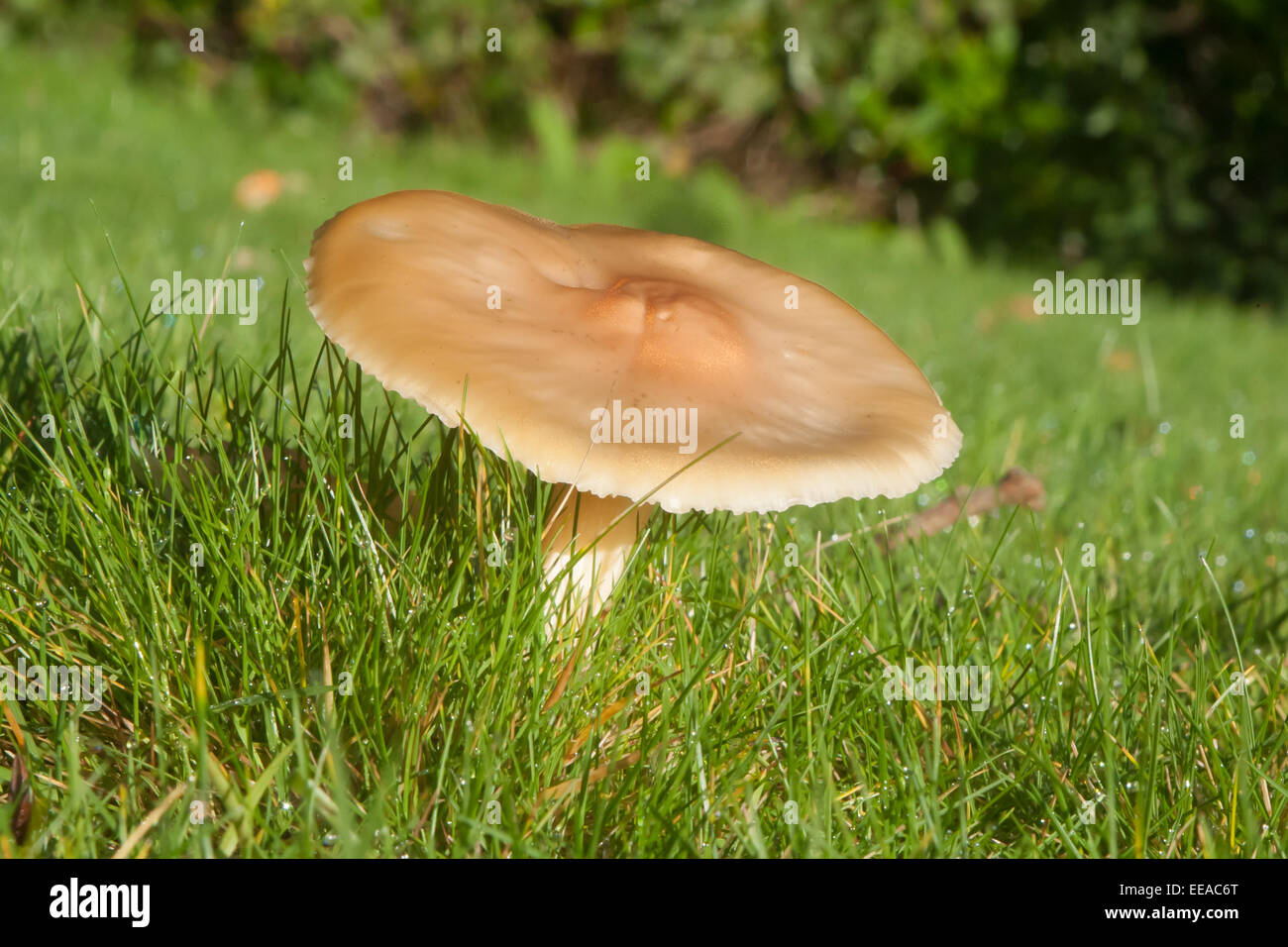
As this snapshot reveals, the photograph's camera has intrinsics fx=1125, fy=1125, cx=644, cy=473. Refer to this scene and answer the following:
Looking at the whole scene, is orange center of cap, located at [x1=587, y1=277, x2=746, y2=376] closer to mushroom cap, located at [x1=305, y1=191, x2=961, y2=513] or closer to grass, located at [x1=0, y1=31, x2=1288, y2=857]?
mushroom cap, located at [x1=305, y1=191, x2=961, y2=513]

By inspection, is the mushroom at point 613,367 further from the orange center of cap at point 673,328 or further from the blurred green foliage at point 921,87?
the blurred green foliage at point 921,87

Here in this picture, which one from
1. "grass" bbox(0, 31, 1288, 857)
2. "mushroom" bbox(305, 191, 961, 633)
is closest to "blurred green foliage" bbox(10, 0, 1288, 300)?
"grass" bbox(0, 31, 1288, 857)

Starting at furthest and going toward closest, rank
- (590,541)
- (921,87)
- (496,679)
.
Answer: (921,87)
(590,541)
(496,679)

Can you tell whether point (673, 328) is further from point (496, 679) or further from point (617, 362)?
point (496, 679)

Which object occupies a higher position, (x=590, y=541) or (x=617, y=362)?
(x=617, y=362)

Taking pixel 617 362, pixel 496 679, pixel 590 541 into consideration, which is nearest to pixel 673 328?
pixel 617 362
